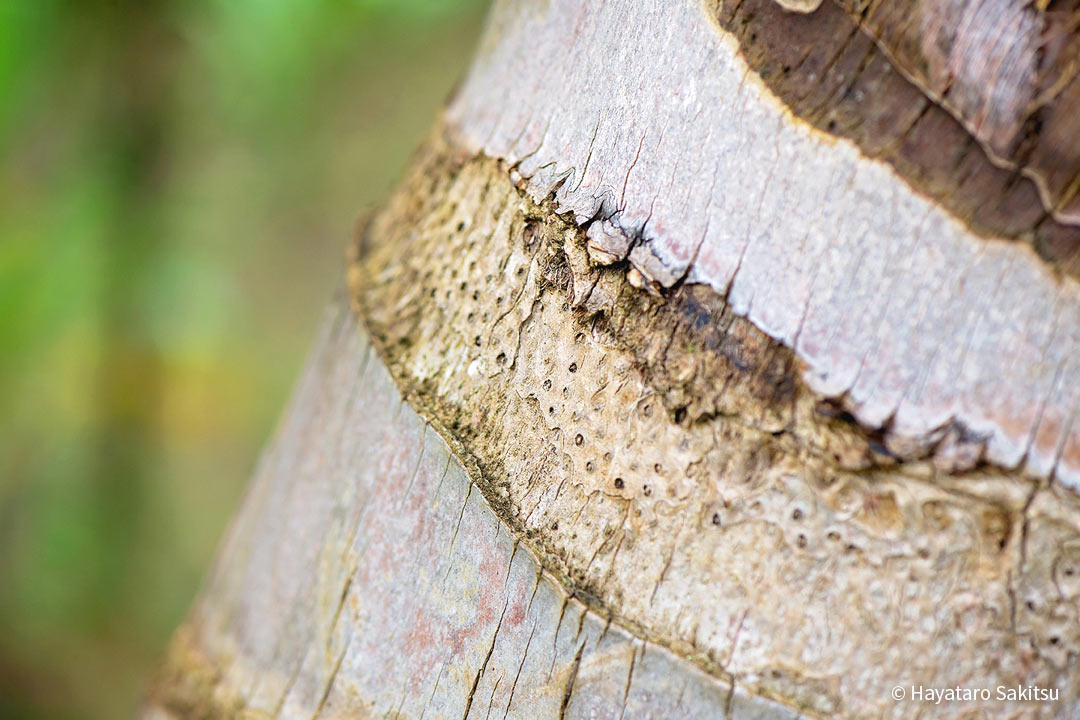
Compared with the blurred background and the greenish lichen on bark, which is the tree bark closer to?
the greenish lichen on bark

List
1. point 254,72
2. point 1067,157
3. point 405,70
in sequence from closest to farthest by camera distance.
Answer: point 1067,157, point 254,72, point 405,70

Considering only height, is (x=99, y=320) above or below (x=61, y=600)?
above

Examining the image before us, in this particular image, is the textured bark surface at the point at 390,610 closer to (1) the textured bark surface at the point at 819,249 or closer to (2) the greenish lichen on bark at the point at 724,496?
(2) the greenish lichen on bark at the point at 724,496

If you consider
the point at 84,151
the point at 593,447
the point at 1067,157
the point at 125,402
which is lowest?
the point at 593,447

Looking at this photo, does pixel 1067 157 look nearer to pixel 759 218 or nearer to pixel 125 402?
pixel 759 218

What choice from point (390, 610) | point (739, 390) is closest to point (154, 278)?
point (390, 610)

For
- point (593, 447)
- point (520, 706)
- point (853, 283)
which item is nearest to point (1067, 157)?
point (853, 283)
